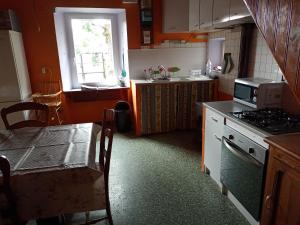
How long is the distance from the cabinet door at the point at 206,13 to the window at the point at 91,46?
51.7 inches

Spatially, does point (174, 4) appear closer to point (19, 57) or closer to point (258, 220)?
point (19, 57)

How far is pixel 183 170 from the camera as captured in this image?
2.48 m

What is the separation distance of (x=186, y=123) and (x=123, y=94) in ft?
3.96

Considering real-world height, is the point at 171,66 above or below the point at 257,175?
above

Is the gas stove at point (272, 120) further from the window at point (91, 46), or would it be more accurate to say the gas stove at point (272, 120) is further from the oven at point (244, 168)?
the window at point (91, 46)

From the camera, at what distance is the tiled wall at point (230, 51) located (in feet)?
9.06

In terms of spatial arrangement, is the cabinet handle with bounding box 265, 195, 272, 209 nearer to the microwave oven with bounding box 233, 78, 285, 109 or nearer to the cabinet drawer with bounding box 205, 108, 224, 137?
the cabinet drawer with bounding box 205, 108, 224, 137

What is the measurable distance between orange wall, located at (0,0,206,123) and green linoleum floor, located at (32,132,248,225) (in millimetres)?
1619

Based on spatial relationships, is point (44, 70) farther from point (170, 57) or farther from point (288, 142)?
point (288, 142)

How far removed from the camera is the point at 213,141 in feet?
6.99

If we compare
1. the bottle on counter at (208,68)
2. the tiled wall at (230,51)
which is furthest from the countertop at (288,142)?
the bottle on counter at (208,68)

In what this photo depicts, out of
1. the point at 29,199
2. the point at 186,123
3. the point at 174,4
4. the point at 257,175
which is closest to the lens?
the point at 29,199

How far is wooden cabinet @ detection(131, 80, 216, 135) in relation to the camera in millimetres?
3285

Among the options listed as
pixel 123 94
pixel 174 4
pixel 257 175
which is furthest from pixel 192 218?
A: pixel 174 4
